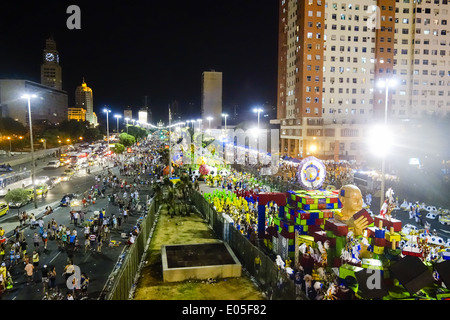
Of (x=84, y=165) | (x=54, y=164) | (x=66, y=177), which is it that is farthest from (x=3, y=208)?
(x=84, y=165)

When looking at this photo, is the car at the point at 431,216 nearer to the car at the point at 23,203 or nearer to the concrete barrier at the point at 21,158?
the car at the point at 23,203

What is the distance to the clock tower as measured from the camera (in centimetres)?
18975

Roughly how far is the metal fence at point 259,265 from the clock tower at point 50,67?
199 metres

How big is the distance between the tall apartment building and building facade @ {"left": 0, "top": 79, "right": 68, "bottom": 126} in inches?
3195

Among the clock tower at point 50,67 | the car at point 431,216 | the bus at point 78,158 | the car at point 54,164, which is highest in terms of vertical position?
the clock tower at point 50,67

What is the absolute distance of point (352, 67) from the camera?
6253 cm

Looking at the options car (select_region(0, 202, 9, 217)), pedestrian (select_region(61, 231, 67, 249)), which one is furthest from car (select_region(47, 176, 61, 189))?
pedestrian (select_region(61, 231, 67, 249))

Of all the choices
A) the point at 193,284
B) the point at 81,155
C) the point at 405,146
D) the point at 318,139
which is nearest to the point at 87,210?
the point at 193,284

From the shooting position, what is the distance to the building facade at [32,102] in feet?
396

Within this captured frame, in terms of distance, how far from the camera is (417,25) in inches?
2530

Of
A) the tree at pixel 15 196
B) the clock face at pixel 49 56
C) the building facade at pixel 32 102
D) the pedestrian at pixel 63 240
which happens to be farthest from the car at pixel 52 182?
the clock face at pixel 49 56

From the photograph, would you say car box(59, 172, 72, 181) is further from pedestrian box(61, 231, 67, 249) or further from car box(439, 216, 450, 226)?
car box(439, 216, 450, 226)
